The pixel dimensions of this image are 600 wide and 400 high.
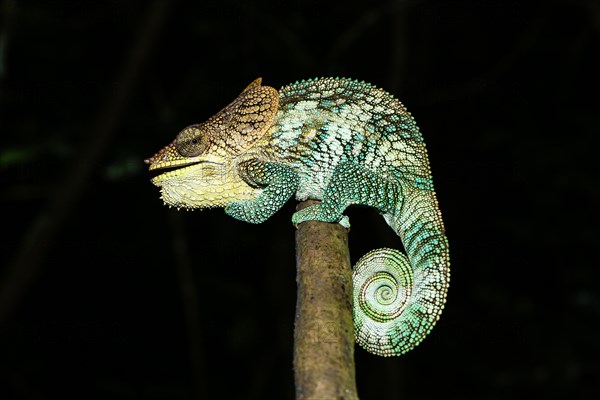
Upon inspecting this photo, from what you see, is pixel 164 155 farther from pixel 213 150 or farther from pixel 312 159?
pixel 312 159

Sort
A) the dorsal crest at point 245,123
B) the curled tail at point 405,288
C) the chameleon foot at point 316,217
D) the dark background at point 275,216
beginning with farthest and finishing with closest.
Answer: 1. the dark background at point 275,216
2. the dorsal crest at point 245,123
3. the curled tail at point 405,288
4. the chameleon foot at point 316,217

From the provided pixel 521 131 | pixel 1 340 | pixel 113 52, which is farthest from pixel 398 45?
pixel 1 340

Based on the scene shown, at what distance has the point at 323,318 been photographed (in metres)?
1.88

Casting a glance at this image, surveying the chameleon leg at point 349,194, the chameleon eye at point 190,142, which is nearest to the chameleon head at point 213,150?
the chameleon eye at point 190,142

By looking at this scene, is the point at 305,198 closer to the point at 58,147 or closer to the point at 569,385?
the point at 58,147

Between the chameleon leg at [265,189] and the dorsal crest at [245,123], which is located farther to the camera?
the dorsal crest at [245,123]

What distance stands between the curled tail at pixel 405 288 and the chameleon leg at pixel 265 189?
16.8 inches

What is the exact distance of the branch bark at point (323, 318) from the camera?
1.66m

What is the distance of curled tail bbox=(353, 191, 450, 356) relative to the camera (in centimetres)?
253

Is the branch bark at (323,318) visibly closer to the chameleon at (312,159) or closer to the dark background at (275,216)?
the chameleon at (312,159)

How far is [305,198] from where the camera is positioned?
293 centimetres

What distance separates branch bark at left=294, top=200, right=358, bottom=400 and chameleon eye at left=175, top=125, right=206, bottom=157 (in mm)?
711

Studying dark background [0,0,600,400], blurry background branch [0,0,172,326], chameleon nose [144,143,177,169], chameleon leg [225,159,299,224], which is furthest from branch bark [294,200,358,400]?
dark background [0,0,600,400]

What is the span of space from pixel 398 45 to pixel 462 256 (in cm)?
244
